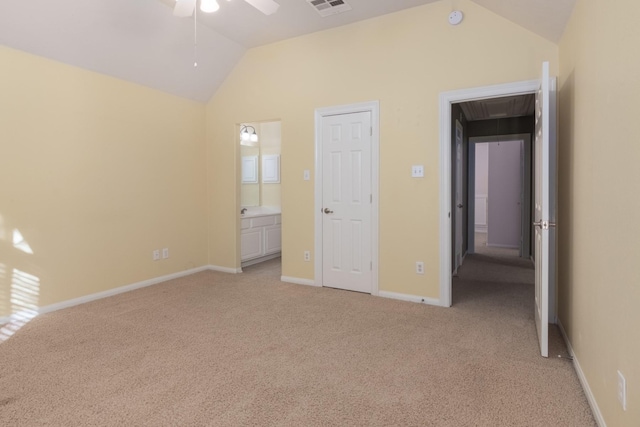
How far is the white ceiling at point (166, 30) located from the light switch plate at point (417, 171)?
145 centimetres

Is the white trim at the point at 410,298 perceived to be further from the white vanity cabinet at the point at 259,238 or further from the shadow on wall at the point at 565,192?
the white vanity cabinet at the point at 259,238

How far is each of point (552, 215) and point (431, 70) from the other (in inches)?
67.7

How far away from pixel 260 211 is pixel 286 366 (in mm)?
3978

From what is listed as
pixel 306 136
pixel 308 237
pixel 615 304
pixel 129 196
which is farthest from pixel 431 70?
pixel 129 196

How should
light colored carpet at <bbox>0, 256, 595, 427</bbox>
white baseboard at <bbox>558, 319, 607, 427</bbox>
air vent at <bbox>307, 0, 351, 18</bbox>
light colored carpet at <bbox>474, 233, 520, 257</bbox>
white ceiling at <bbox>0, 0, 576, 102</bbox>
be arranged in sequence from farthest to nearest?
1. light colored carpet at <bbox>474, 233, 520, 257</bbox>
2. air vent at <bbox>307, 0, 351, 18</bbox>
3. white ceiling at <bbox>0, 0, 576, 102</bbox>
4. light colored carpet at <bbox>0, 256, 595, 427</bbox>
5. white baseboard at <bbox>558, 319, 607, 427</bbox>

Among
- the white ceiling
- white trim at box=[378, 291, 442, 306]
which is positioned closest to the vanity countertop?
the white ceiling

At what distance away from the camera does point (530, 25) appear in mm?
2979

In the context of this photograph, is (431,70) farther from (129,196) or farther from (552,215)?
(129,196)

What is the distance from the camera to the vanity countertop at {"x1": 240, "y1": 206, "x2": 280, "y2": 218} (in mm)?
5485

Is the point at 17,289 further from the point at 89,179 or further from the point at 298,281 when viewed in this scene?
the point at 298,281

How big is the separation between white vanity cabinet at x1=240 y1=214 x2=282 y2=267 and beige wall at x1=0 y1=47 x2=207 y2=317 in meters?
0.68

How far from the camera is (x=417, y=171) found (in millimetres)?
3602

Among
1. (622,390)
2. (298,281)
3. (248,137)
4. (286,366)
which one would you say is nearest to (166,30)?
(248,137)

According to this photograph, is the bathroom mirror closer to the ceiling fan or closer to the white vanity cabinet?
the white vanity cabinet
